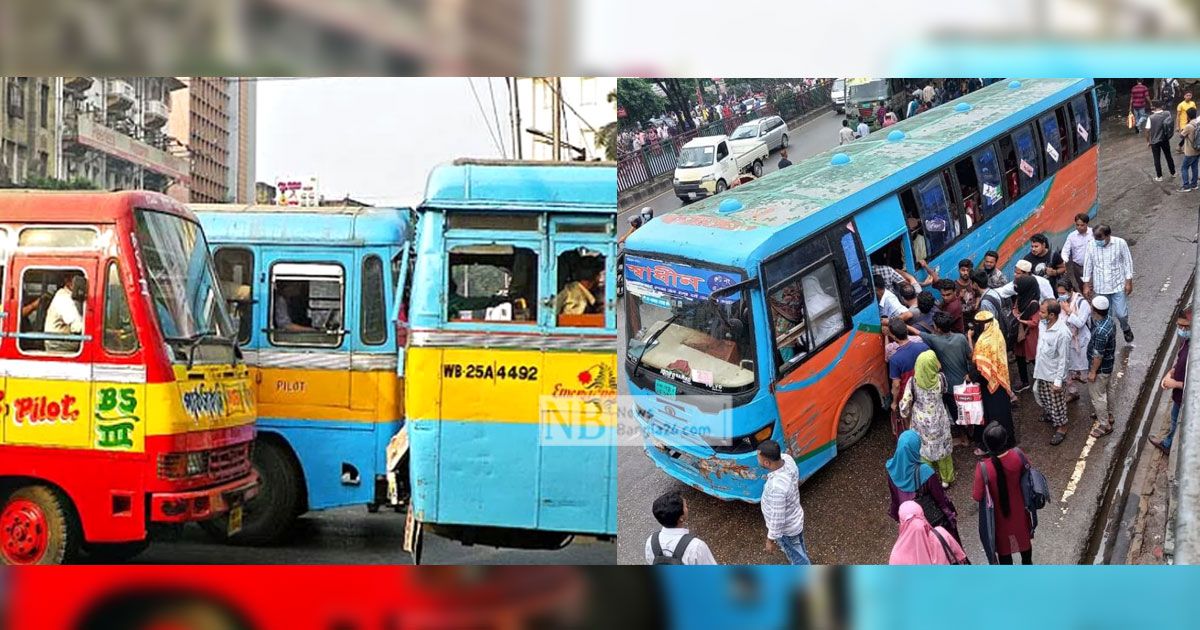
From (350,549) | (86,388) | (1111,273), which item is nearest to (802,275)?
(1111,273)

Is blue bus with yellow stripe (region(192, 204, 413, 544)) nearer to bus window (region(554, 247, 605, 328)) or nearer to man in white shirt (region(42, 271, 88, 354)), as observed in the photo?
man in white shirt (region(42, 271, 88, 354))

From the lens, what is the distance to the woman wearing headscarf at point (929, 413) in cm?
564

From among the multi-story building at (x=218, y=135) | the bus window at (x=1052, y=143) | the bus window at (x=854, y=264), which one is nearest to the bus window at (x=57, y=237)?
the multi-story building at (x=218, y=135)

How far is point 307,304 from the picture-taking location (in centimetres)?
648

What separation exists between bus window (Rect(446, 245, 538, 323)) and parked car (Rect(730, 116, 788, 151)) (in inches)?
58.6

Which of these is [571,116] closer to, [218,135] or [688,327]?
[688,327]

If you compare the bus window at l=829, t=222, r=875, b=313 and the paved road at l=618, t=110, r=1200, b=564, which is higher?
the bus window at l=829, t=222, r=875, b=313

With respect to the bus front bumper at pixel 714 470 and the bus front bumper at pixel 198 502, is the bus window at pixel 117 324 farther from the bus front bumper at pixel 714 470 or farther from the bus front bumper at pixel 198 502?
the bus front bumper at pixel 714 470

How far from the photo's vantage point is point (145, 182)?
20.0 ft

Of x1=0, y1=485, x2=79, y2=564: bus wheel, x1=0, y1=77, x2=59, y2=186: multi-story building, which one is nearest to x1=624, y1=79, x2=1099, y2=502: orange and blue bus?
x1=0, y1=485, x2=79, y2=564: bus wheel

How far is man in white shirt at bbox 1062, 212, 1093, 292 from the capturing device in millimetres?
5965
